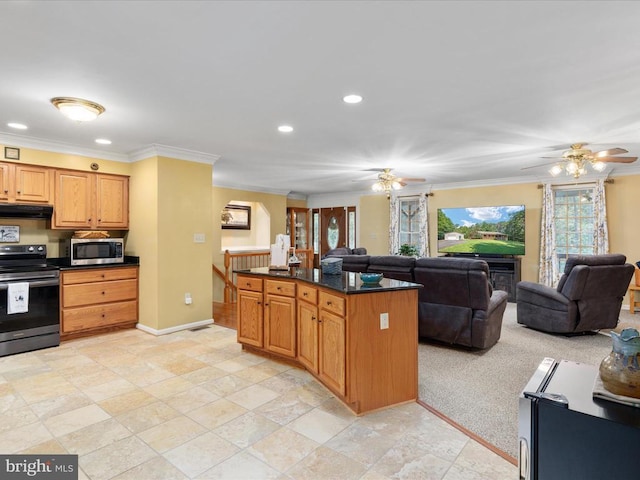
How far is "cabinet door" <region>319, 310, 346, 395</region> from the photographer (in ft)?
8.87

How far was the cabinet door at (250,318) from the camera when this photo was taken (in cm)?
388

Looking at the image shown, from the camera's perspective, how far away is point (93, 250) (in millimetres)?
4754

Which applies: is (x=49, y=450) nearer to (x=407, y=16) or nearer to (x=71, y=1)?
(x=71, y=1)

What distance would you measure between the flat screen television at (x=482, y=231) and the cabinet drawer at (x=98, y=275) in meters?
6.21

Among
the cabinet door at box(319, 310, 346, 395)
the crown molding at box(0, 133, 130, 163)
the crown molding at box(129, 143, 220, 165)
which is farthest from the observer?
the crown molding at box(129, 143, 220, 165)

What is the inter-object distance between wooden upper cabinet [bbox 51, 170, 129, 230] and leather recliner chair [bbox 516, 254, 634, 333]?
6.01m

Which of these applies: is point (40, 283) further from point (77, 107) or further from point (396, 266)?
point (396, 266)

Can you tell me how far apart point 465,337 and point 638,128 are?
9.64 ft

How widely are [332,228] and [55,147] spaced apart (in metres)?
6.68

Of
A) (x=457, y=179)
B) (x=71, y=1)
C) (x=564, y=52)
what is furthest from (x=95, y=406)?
(x=457, y=179)

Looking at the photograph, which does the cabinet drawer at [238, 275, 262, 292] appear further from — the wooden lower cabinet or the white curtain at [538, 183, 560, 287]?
the white curtain at [538, 183, 560, 287]

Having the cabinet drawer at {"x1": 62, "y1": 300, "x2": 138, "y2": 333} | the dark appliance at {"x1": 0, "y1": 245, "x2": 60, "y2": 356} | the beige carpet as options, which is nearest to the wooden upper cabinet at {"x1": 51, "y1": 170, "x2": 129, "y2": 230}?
the dark appliance at {"x1": 0, "y1": 245, "x2": 60, "y2": 356}

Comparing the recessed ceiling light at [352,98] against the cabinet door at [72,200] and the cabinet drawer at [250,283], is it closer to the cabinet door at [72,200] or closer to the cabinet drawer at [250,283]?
the cabinet drawer at [250,283]

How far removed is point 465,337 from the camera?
4.09m
